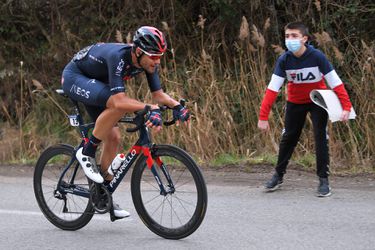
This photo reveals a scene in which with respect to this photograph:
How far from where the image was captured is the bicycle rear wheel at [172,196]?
559cm

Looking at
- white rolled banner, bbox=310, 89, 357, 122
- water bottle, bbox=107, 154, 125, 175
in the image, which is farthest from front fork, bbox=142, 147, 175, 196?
white rolled banner, bbox=310, 89, 357, 122

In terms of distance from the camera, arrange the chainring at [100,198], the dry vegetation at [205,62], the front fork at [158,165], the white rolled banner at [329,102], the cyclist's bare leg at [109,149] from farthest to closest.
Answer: the dry vegetation at [205,62], the white rolled banner at [329,102], the cyclist's bare leg at [109,149], the chainring at [100,198], the front fork at [158,165]

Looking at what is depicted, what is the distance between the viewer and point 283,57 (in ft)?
24.5

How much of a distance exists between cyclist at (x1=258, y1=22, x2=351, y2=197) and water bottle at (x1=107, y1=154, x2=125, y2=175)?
6.73 feet

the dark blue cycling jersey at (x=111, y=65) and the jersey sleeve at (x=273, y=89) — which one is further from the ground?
the dark blue cycling jersey at (x=111, y=65)

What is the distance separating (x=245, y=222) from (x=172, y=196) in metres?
0.94

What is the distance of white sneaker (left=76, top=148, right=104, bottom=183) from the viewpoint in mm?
6016

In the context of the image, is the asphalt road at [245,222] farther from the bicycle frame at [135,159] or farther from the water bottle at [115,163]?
the water bottle at [115,163]

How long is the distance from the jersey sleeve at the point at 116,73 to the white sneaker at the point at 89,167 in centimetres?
77

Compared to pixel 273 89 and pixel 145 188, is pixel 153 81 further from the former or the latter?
pixel 273 89

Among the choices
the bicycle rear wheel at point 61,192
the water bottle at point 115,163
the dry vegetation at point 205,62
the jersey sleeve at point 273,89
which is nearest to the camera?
the water bottle at point 115,163

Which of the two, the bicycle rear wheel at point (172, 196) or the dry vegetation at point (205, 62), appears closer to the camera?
the bicycle rear wheel at point (172, 196)

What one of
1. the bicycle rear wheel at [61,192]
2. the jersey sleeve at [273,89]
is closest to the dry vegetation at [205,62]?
the jersey sleeve at [273,89]

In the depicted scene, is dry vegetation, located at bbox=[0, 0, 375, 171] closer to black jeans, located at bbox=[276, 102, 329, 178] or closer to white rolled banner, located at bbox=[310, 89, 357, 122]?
black jeans, located at bbox=[276, 102, 329, 178]
